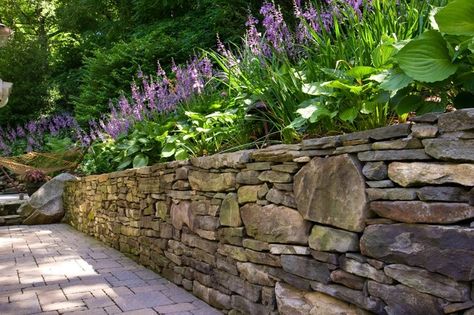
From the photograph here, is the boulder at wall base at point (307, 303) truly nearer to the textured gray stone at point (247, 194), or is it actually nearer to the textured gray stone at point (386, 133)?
the textured gray stone at point (247, 194)

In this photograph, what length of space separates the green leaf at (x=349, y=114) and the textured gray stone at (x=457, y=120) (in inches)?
20.0

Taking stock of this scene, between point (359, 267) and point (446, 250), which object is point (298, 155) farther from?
point (446, 250)

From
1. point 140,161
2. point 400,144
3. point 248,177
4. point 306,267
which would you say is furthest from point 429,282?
point 140,161

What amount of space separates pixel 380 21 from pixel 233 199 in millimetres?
1155

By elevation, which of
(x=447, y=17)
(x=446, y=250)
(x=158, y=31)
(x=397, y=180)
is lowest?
(x=446, y=250)

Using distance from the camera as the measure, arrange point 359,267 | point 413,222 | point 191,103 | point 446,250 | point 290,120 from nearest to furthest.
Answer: point 446,250 < point 413,222 < point 359,267 < point 290,120 < point 191,103

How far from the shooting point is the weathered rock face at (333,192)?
5.11 feet

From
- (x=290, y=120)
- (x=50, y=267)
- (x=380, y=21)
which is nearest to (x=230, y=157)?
(x=290, y=120)

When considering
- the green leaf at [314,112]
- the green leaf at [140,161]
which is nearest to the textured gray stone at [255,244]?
the green leaf at [314,112]

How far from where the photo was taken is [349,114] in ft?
5.92

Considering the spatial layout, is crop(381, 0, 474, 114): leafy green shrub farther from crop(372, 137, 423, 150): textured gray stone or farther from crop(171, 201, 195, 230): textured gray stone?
crop(171, 201, 195, 230): textured gray stone

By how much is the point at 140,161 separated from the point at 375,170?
2.91 m

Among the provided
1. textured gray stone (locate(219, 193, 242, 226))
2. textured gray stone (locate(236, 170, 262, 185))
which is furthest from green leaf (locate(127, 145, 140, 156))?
textured gray stone (locate(236, 170, 262, 185))

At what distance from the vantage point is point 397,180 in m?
1.42
